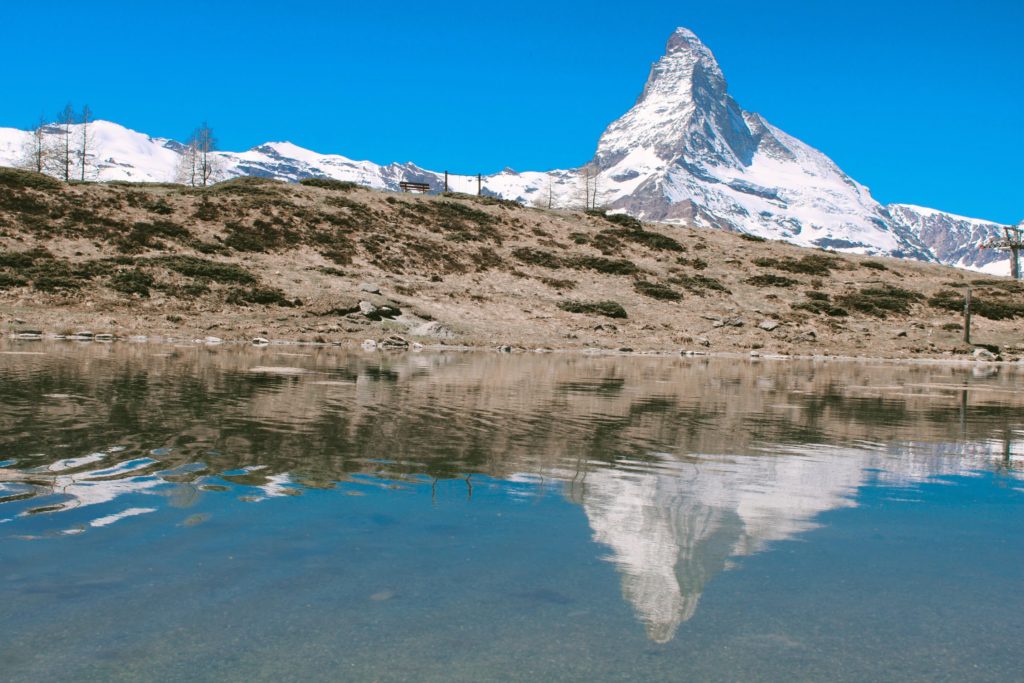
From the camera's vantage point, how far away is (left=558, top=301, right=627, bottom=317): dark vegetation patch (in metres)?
54.4

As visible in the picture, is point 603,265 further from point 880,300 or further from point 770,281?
point 880,300

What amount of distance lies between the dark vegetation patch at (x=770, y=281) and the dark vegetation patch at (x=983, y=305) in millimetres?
10069

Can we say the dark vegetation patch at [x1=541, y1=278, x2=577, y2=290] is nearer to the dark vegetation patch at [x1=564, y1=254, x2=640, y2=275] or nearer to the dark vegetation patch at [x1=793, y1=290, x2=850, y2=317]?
the dark vegetation patch at [x1=564, y1=254, x2=640, y2=275]

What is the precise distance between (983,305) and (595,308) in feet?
102

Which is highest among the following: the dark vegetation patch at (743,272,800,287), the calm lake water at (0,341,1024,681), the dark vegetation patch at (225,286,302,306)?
the dark vegetation patch at (743,272,800,287)

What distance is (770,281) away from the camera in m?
67.5

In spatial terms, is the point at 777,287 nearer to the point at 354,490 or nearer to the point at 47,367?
the point at 47,367

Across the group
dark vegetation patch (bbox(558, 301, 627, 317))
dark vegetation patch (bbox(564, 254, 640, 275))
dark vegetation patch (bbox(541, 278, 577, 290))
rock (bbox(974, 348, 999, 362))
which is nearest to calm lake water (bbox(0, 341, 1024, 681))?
rock (bbox(974, 348, 999, 362))

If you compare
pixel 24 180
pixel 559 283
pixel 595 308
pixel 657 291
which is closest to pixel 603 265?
pixel 657 291

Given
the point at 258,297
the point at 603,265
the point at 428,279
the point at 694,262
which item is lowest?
the point at 258,297

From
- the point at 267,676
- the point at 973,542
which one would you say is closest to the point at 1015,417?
the point at 973,542

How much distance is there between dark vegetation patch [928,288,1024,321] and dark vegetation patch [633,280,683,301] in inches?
778

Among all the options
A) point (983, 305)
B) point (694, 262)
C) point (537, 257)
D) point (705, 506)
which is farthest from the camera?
A: point (694, 262)

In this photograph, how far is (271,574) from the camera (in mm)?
5172
